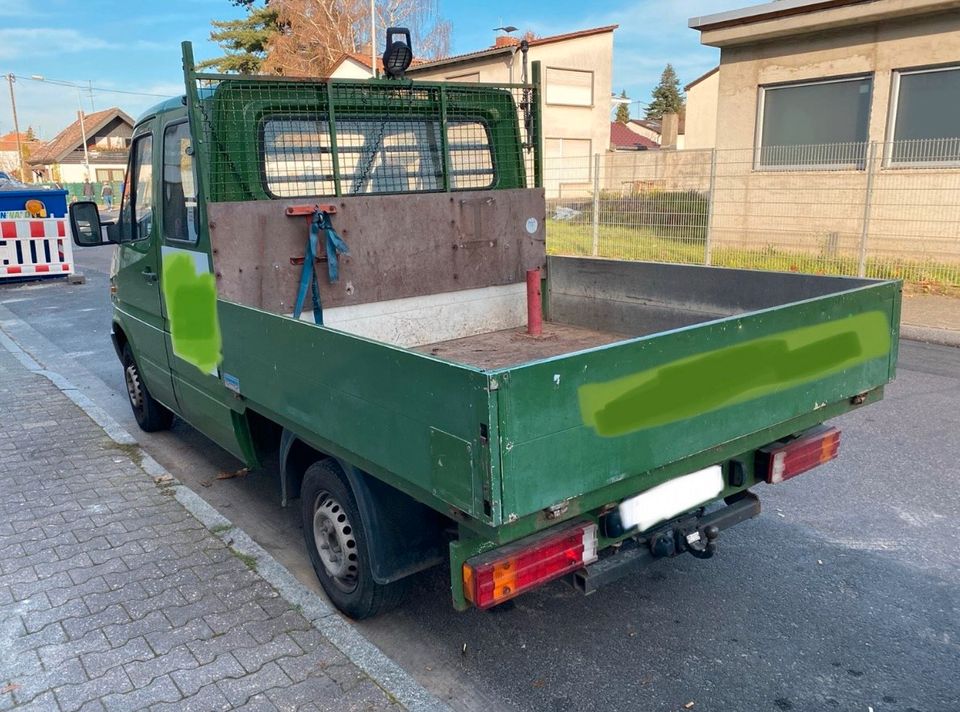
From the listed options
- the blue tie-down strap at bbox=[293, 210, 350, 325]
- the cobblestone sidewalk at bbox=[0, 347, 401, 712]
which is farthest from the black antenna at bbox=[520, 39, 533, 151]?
the cobblestone sidewalk at bbox=[0, 347, 401, 712]

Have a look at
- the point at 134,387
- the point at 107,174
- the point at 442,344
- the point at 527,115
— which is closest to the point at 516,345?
the point at 442,344

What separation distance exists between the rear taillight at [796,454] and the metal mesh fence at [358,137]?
2608 millimetres

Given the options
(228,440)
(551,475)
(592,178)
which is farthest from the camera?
(592,178)

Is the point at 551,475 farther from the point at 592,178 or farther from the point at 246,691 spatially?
the point at 592,178

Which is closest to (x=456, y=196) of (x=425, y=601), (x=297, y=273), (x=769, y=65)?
(x=297, y=273)

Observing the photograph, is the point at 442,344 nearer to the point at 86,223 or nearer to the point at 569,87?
the point at 86,223

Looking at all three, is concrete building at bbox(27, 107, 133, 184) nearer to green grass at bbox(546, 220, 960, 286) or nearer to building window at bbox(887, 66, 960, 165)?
green grass at bbox(546, 220, 960, 286)

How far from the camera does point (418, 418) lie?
249 cm

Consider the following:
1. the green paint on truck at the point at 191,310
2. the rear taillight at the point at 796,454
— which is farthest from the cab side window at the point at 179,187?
the rear taillight at the point at 796,454

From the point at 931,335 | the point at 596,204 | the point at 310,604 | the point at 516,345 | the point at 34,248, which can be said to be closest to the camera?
the point at 310,604

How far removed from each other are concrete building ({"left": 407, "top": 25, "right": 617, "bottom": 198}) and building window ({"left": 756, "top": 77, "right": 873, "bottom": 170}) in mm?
14488

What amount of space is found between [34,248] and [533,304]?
1239 cm

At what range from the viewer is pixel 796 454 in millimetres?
3369

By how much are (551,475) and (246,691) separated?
1505 millimetres
